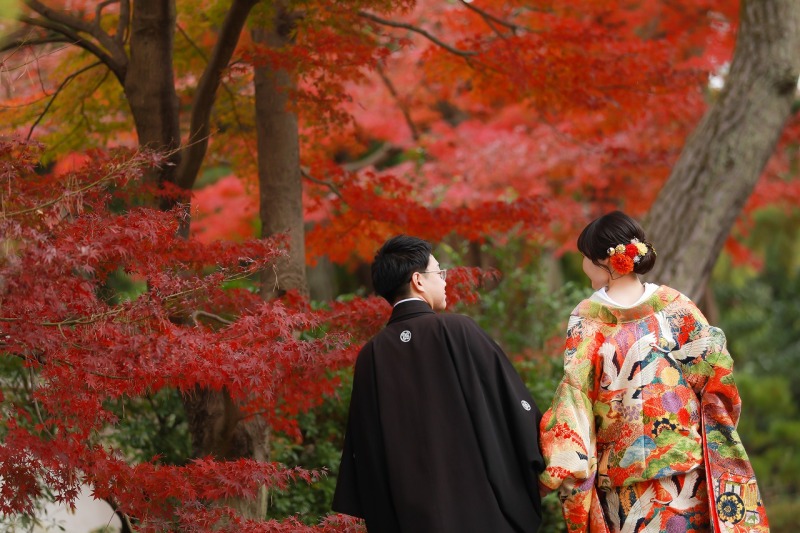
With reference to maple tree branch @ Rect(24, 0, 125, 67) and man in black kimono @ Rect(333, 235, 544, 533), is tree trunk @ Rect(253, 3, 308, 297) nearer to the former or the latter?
maple tree branch @ Rect(24, 0, 125, 67)

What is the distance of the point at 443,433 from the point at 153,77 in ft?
8.82

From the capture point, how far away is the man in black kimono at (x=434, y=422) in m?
3.02

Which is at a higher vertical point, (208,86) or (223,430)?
(208,86)

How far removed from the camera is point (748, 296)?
16812 millimetres

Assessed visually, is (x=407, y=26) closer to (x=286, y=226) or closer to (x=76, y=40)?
(x=286, y=226)

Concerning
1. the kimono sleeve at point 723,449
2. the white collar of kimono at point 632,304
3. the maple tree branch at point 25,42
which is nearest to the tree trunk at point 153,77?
the maple tree branch at point 25,42

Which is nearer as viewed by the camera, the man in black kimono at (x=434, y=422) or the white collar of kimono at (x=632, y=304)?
the man in black kimono at (x=434, y=422)

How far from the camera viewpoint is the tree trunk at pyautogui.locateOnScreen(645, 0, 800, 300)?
6.29 meters

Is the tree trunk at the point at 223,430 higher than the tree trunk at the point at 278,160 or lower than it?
lower

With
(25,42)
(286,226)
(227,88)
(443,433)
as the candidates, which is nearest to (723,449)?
(443,433)

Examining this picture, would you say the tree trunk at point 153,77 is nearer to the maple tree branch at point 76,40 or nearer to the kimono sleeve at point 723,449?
the maple tree branch at point 76,40

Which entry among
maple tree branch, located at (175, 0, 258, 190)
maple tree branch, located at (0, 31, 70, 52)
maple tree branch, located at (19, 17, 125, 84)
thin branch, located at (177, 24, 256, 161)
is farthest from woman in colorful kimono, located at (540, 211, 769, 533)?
thin branch, located at (177, 24, 256, 161)

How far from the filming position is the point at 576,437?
3.09 metres

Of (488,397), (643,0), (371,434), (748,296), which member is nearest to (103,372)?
(371,434)
